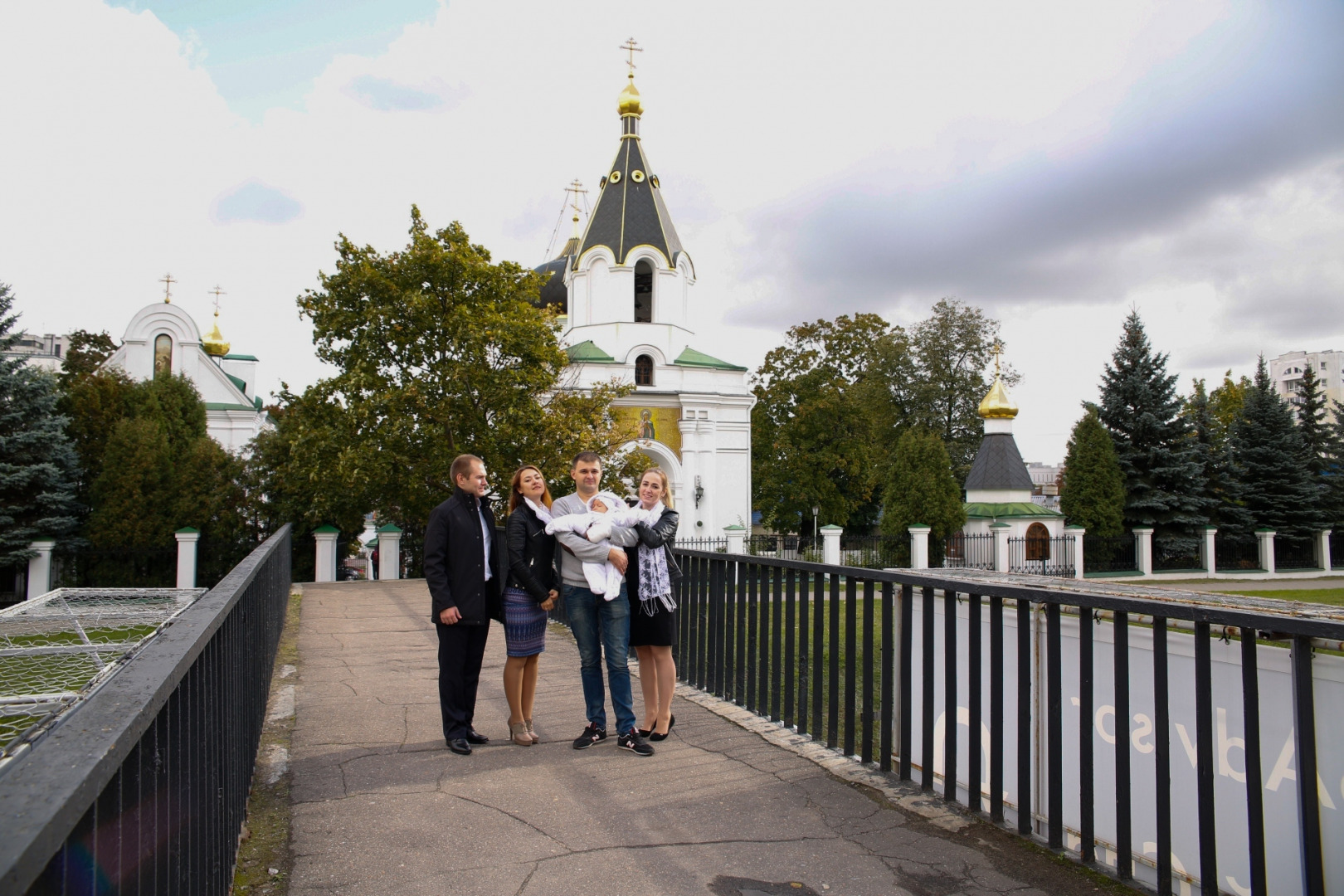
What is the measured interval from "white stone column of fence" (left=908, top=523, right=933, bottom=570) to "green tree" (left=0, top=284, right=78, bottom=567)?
23.8 metres

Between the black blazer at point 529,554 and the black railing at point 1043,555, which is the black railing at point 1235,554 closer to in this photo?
the black railing at point 1043,555

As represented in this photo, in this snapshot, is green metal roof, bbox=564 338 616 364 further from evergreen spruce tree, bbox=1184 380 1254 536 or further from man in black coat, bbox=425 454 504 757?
man in black coat, bbox=425 454 504 757

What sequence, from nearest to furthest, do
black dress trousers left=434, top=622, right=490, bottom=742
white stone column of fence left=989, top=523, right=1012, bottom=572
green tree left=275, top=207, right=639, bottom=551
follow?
black dress trousers left=434, top=622, right=490, bottom=742
green tree left=275, top=207, right=639, bottom=551
white stone column of fence left=989, top=523, right=1012, bottom=572

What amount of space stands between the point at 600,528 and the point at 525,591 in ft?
2.04

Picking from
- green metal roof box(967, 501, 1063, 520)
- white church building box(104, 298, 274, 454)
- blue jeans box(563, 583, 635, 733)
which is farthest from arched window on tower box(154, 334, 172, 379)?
blue jeans box(563, 583, 635, 733)

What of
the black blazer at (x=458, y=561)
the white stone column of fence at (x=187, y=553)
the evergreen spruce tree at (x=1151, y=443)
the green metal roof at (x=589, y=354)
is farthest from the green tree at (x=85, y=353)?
the evergreen spruce tree at (x=1151, y=443)

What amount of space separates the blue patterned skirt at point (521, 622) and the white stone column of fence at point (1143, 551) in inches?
1164

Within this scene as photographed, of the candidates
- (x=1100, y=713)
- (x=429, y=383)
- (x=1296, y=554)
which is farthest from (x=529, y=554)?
(x=1296, y=554)

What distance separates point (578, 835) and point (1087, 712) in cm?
201

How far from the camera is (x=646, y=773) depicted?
4.41m

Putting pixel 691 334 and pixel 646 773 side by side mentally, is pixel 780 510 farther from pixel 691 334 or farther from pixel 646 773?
pixel 646 773

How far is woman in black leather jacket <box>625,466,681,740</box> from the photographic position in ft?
16.5

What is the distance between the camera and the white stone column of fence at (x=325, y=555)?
20.3 metres

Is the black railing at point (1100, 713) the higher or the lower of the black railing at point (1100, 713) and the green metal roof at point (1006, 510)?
the lower
